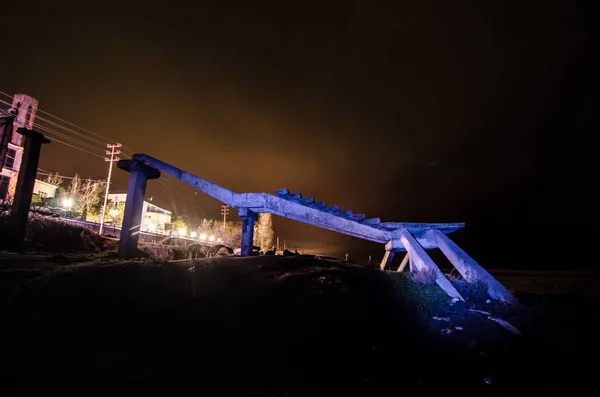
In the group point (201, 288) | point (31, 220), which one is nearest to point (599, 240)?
point (201, 288)

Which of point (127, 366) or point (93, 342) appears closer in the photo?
point (127, 366)

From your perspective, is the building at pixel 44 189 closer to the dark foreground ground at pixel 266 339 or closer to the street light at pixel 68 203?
the street light at pixel 68 203

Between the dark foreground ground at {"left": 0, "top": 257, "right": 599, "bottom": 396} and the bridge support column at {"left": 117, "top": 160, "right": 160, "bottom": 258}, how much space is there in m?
3.00

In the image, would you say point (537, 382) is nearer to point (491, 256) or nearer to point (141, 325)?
point (141, 325)

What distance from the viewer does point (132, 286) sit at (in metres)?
5.06

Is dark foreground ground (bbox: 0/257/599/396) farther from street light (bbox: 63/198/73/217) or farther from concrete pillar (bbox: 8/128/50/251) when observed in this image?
street light (bbox: 63/198/73/217)

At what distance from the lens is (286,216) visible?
10.2 m

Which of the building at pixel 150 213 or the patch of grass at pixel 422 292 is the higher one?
the building at pixel 150 213

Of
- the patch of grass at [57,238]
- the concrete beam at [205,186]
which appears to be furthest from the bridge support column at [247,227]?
the patch of grass at [57,238]

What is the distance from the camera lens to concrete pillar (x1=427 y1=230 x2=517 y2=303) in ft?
22.1

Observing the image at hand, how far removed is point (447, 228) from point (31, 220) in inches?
817

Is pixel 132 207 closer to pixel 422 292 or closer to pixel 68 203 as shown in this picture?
pixel 422 292

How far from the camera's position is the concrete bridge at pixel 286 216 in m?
9.05

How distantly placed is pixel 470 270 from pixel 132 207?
9838 mm
